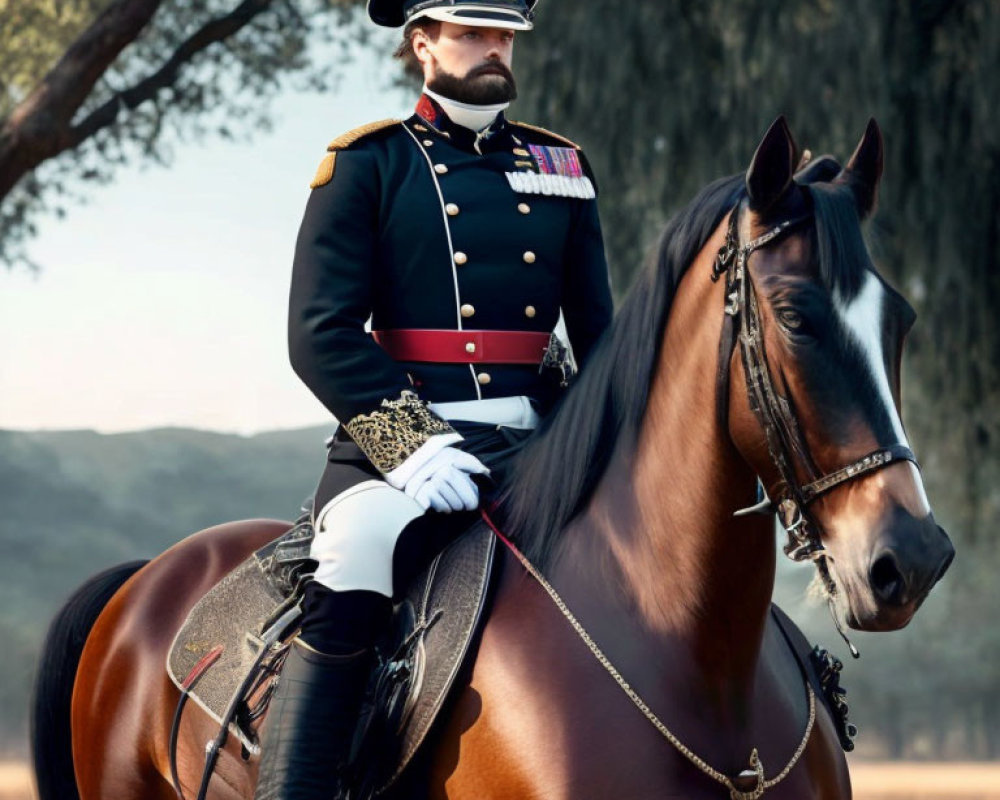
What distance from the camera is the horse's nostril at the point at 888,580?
2.32 meters

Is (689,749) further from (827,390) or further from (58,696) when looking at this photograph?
(58,696)

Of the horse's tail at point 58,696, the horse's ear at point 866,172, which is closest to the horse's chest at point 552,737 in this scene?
the horse's ear at point 866,172

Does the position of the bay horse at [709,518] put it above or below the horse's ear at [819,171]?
below

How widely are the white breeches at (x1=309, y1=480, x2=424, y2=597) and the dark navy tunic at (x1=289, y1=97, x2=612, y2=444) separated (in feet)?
0.75

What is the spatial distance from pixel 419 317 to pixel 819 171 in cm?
94

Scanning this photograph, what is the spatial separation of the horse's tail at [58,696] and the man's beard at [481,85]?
82.9 inches

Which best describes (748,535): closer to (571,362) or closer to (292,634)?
(571,362)

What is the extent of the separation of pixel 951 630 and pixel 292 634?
2530 cm

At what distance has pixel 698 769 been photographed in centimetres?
267

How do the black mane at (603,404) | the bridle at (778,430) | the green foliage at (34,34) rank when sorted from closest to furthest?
the bridle at (778,430) → the black mane at (603,404) → the green foliage at (34,34)

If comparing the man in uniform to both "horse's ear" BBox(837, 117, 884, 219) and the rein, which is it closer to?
the rein

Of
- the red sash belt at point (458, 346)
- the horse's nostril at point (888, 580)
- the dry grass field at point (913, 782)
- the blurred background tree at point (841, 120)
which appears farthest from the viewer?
the dry grass field at point (913, 782)

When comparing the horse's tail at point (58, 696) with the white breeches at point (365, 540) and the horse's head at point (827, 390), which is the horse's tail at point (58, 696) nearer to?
the white breeches at point (365, 540)

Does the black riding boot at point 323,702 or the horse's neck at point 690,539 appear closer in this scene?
the horse's neck at point 690,539
